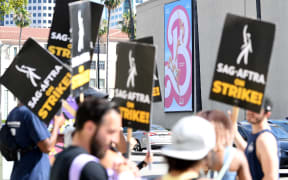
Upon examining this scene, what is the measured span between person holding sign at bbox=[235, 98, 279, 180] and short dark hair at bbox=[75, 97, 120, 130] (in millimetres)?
1951

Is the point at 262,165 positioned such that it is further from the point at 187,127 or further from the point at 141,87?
the point at 187,127

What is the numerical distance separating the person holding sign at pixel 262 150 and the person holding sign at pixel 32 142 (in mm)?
1587

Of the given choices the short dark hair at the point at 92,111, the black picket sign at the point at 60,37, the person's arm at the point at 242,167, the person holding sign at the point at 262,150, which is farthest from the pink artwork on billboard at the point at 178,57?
the short dark hair at the point at 92,111

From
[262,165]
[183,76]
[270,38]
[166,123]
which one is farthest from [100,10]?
[166,123]

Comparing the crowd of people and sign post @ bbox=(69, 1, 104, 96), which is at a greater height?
sign post @ bbox=(69, 1, 104, 96)

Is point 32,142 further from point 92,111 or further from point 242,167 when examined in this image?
point 92,111

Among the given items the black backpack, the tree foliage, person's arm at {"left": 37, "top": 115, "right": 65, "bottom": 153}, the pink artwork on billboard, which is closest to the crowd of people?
person's arm at {"left": 37, "top": 115, "right": 65, "bottom": 153}

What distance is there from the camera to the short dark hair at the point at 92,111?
3.18 meters

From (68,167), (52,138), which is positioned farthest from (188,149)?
(52,138)

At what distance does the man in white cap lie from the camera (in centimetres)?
289

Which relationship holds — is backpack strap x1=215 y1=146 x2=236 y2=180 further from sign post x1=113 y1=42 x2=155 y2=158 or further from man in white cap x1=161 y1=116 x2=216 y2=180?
man in white cap x1=161 y1=116 x2=216 y2=180

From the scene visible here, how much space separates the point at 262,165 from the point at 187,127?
2.08 m

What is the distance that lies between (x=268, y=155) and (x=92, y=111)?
81.1 inches

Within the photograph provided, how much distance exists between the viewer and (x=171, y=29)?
130 ft
